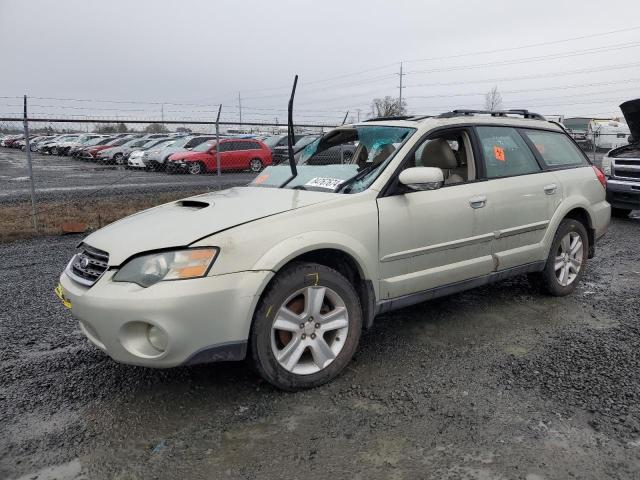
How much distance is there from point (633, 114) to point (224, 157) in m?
14.2

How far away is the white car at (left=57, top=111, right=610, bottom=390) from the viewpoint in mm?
2789

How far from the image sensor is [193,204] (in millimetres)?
3652

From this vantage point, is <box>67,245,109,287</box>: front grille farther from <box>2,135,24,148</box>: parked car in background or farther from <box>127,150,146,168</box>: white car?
<box>2,135,24,148</box>: parked car in background

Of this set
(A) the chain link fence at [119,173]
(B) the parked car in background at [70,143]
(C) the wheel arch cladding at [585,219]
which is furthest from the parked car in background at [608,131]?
(B) the parked car in background at [70,143]

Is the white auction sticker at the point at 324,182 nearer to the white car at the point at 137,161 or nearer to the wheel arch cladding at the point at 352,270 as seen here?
the wheel arch cladding at the point at 352,270

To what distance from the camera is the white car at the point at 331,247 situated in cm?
279

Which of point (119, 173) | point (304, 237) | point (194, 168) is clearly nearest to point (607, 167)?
point (304, 237)

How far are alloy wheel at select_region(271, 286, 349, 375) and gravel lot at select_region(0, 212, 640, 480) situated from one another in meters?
0.20

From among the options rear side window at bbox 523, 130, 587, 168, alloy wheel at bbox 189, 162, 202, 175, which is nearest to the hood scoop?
rear side window at bbox 523, 130, 587, 168

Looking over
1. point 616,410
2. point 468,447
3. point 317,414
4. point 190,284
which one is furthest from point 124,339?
point 616,410

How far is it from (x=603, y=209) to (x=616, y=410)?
2.87 metres

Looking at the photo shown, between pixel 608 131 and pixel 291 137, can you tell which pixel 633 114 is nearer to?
pixel 291 137

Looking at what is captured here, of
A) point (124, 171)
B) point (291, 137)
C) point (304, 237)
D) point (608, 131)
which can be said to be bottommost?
point (124, 171)

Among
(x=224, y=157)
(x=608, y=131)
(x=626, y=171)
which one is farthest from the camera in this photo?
(x=608, y=131)
